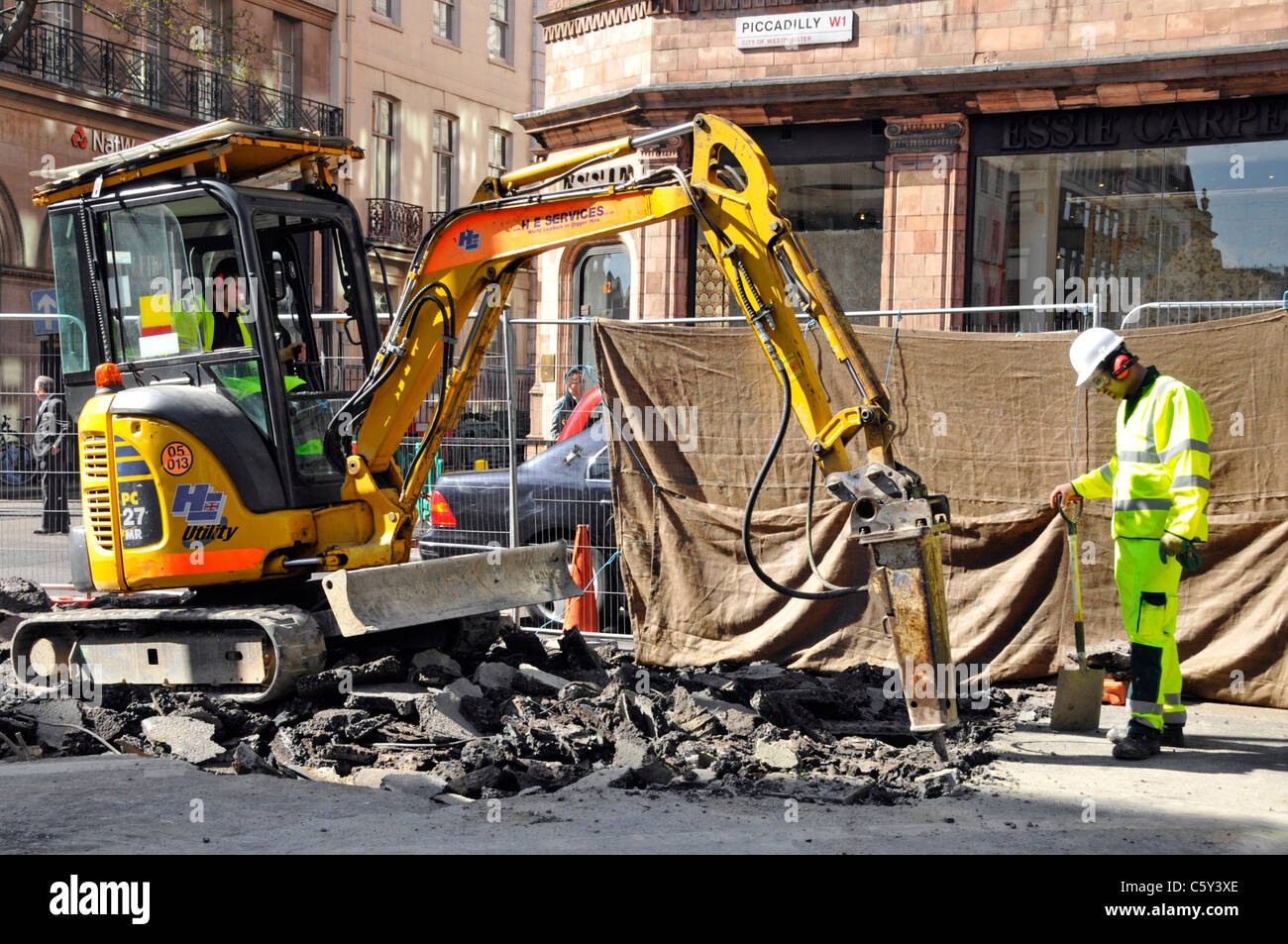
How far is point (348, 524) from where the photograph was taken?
339 inches

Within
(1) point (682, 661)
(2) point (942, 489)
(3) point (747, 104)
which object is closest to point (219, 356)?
(1) point (682, 661)

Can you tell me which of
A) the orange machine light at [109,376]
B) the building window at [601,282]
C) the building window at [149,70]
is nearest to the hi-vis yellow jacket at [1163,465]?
the orange machine light at [109,376]

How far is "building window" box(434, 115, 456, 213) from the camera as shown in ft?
124

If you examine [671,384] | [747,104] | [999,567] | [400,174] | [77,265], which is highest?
[400,174]

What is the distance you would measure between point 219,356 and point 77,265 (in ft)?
3.63

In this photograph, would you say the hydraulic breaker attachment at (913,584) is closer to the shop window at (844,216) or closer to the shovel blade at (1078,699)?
the shovel blade at (1078,699)

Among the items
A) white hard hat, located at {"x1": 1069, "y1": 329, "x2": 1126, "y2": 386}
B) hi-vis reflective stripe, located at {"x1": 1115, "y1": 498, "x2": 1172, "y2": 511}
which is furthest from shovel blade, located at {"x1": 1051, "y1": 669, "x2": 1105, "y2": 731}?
white hard hat, located at {"x1": 1069, "y1": 329, "x2": 1126, "y2": 386}

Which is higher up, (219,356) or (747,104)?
(747,104)

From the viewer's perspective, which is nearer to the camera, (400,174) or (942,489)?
(942,489)

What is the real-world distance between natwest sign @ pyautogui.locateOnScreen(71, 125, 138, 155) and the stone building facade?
14.8 m

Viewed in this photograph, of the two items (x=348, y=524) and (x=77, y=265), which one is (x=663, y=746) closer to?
(x=348, y=524)

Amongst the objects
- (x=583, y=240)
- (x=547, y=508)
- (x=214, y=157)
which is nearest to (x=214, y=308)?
(x=214, y=157)
